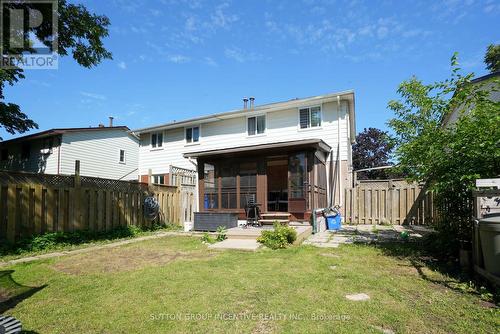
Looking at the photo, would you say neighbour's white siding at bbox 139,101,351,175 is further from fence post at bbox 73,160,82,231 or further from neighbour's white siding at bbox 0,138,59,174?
fence post at bbox 73,160,82,231

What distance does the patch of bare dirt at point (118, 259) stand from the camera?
5.23 meters

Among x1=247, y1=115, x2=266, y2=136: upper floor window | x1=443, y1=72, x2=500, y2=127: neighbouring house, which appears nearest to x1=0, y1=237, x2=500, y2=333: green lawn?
x1=443, y1=72, x2=500, y2=127: neighbouring house

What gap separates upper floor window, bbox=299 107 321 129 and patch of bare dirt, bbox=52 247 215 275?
9.98m

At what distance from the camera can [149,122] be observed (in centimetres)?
2009

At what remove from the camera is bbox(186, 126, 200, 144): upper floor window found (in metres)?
18.0

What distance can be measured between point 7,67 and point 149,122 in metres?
10.3

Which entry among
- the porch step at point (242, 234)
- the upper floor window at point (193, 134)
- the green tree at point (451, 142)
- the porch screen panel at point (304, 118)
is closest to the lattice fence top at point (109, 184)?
the porch step at point (242, 234)

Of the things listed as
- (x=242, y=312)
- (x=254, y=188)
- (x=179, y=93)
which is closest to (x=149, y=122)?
(x=179, y=93)

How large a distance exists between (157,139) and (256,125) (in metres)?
7.24

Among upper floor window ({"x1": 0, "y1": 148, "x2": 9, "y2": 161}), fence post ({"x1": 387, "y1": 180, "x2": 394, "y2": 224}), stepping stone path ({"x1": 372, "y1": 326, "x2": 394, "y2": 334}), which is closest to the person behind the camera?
stepping stone path ({"x1": 372, "y1": 326, "x2": 394, "y2": 334})

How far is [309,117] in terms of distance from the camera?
1480cm

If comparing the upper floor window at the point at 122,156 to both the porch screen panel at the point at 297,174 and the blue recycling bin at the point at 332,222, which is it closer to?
the porch screen panel at the point at 297,174

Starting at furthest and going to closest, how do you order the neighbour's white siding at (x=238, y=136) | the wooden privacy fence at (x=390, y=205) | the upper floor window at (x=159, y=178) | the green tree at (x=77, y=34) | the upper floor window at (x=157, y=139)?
the upper floor window at (x=157, y=139)
the upper floor window at (x=159, y=178)
the neighbour's white siding at (x=238, y=136)
the wooden privacy fence at (x=390, y=205)
the green tree at (x=77, y=34)

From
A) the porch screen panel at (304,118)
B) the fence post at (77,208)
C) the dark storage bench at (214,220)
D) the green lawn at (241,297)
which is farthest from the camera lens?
the porch screen panel at (304,118)
